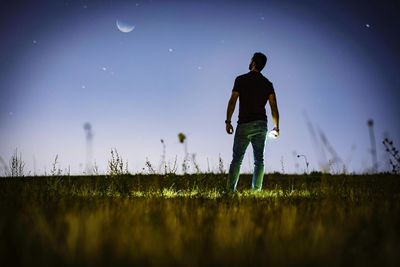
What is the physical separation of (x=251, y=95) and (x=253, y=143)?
84cm

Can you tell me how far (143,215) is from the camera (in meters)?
3.23

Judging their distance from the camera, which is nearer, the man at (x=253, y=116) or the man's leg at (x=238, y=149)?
the man's leg at (x=238, y=149)

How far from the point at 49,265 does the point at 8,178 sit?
18.0ft

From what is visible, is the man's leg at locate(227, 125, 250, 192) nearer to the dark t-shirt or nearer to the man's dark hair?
the dark t-shirt

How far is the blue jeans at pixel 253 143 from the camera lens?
678 centimetres

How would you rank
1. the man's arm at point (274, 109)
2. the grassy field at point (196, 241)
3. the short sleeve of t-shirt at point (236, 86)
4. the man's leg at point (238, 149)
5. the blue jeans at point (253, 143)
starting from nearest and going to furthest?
1. the grassy field at point (196, 241)
2. the man's leg at point (238, 149)
3. the blue jeans at point (253, 143)
4. the short sleeve of t-shirt at point (236, 86)
5. the man's arm at point (274, 109)

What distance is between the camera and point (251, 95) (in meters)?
6.90

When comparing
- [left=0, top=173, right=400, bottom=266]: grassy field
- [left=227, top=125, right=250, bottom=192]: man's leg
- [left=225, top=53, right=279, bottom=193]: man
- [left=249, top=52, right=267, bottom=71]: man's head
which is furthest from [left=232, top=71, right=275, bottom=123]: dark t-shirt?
[left=0, top=173, right=400, bottom=266]: grassy field

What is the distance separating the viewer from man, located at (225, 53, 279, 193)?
6.80 metres

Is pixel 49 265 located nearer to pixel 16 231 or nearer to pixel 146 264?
pixel 146 264

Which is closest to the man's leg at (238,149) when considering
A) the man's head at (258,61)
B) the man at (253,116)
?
the man at (253,116)

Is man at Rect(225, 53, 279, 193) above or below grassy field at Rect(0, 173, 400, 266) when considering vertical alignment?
above

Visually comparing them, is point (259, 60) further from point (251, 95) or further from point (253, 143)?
point (253, 143)

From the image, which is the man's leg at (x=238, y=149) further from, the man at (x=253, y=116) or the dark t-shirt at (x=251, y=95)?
the dark t-shirt at (x=251, y=95)
